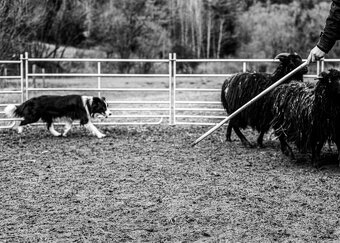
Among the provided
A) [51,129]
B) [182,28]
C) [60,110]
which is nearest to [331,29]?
[60,110]

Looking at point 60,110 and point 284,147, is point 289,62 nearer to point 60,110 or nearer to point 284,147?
point 284,147

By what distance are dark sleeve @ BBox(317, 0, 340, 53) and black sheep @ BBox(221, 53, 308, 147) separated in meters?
2.42

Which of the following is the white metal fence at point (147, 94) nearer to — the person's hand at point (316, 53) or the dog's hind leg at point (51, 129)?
the dog's hind leg at point (51, 129)

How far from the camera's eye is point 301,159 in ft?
24.8

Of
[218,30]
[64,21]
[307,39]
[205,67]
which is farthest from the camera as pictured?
[218,30]

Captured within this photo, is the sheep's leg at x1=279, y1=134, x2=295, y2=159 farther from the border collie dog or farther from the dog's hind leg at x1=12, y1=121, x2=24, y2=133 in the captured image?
the dog's hind leg at x1=12, y1=121, x2=24, y2=133

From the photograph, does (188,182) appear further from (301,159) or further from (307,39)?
(307,39)

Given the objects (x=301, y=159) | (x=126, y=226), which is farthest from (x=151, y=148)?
(x=126, y=226)

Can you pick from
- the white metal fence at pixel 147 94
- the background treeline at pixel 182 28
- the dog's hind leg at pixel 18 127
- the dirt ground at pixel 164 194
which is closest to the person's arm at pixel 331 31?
the dirt ground at pixel 164 194

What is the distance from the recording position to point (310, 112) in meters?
6.82

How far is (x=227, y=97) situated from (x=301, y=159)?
175 cm

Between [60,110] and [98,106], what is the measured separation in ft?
2.23

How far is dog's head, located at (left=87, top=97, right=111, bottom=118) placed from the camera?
1017 cm

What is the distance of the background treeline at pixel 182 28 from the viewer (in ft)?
103
